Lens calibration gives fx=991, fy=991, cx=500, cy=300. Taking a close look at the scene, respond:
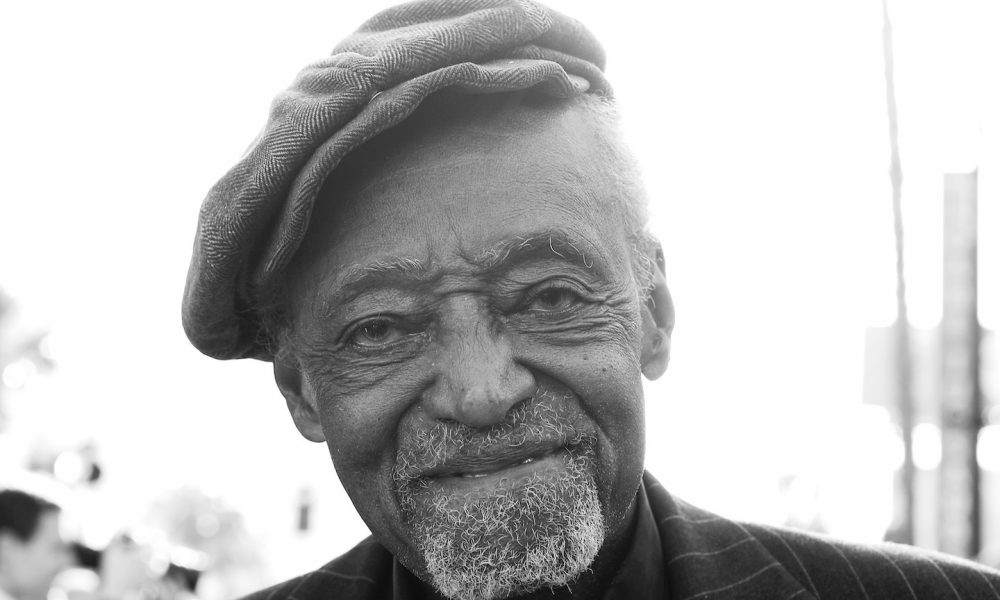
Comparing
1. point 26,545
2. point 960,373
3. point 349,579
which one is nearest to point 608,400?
point 349,579

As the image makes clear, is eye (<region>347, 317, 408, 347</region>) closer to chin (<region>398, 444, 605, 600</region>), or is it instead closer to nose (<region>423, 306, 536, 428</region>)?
nose (<region>423, 306, 536, 428</region>)

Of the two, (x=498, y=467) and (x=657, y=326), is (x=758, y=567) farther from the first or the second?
(x=498, y=467)

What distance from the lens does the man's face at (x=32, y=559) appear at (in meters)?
5.29

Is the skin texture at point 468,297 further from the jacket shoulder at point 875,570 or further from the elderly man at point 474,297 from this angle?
the jacket shoulder at point 875,570

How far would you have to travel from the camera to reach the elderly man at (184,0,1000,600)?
6.43 feet

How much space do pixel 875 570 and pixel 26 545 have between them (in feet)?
15.1

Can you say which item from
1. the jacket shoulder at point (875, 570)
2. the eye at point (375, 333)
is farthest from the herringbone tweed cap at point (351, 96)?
the jacket shoulder at point (875, 570)

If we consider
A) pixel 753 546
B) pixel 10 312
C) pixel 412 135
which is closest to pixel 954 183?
pixel 753 546

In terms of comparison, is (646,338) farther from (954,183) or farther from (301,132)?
(954,183)

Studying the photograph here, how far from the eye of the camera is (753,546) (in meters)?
2.34

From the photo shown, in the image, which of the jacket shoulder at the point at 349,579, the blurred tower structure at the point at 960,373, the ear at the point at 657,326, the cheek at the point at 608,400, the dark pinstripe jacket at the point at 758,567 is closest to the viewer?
the cheek at the point at 608,400

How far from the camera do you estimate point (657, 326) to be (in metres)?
2.39

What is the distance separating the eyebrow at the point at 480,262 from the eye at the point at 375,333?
2.9 inches

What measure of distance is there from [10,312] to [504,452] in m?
6.94
